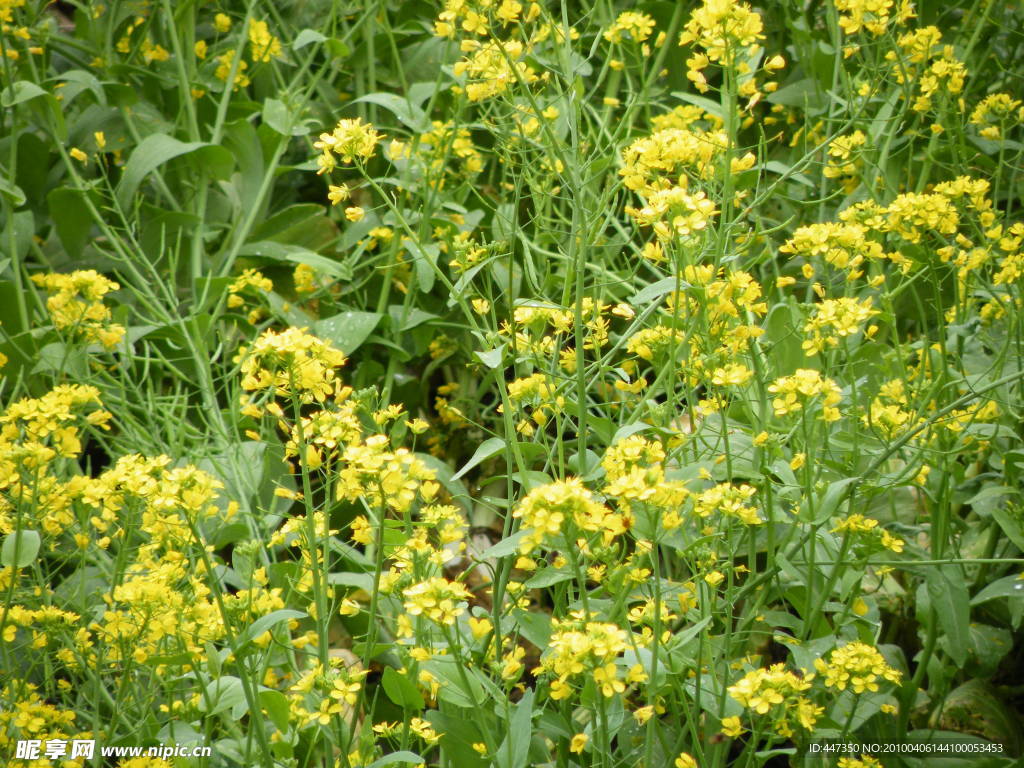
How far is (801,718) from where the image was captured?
132cm

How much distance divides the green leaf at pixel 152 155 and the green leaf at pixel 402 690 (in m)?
1.41

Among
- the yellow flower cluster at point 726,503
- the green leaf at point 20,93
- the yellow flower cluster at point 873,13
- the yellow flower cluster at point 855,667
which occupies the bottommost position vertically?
the yellow flower cluster at point 855,667

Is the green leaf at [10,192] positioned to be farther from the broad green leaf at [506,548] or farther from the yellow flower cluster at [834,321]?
the yellow flower cluster at [834,321]

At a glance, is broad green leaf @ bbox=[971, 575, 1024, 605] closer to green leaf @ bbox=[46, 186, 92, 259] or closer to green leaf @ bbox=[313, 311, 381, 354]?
green leaf @ bbox=[313, 311, 381, 354]

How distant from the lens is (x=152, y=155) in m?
2.40

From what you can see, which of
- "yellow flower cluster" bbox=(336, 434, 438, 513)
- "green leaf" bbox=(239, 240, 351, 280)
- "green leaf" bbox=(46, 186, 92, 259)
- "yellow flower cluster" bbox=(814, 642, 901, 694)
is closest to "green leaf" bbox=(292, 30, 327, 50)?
"green leaf" bbox=(239, 240, 351, 280)

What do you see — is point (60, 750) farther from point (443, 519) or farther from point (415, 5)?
point (415, 5)

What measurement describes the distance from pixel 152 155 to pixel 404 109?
562 mm

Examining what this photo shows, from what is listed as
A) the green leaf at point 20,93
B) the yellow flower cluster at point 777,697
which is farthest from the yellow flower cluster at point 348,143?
the green leaf at point 20,93

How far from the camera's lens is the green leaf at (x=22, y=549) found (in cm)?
154

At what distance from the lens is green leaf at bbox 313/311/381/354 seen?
2273 millimetres

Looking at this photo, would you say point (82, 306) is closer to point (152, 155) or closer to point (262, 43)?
point (152, 155)

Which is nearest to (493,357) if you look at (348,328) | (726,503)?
(726,503)

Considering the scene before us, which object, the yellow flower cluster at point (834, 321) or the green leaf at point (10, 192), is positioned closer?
the yellow flower cluster at point (834, 321)
